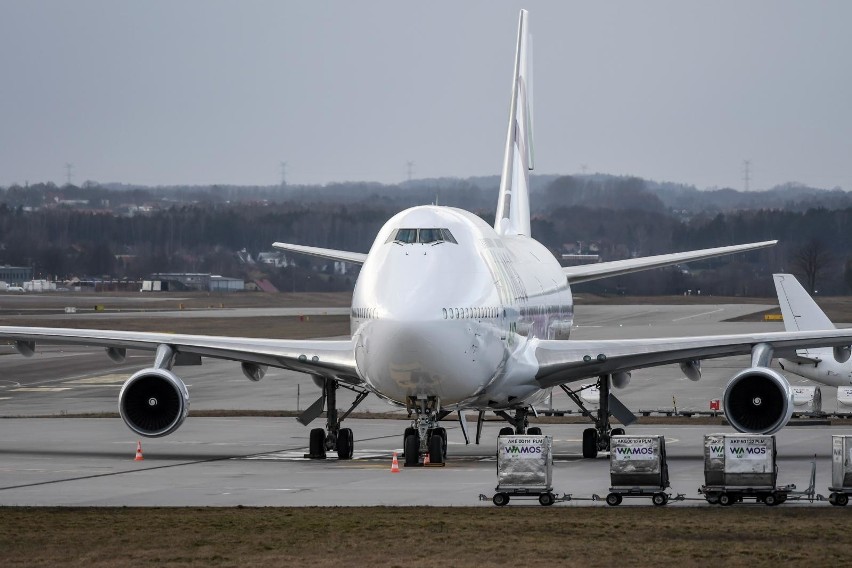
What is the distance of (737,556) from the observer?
674 inches

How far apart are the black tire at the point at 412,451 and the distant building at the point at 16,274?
132025mm

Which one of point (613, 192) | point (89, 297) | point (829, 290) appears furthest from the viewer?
point (613, 192)

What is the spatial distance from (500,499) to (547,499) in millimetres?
676

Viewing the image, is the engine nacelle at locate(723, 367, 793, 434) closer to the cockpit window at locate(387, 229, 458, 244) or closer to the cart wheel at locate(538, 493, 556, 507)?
the cockpit window at locate(387, 229, 458, 244)

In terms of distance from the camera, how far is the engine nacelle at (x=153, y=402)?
101ft

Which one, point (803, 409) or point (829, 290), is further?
point (829, 290)

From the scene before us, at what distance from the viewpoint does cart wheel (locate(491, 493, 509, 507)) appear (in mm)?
22141

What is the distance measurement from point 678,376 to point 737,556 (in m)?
43.9

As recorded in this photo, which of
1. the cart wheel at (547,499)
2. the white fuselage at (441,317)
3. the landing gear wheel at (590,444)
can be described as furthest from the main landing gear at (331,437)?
the cart wheel at (547,499)

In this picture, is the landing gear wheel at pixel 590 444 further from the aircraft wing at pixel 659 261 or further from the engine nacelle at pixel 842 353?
the aircraft wing at pixel 659 261

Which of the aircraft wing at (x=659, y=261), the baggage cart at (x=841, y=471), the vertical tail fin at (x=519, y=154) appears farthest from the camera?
the vertical tail fin at (x=519, y=154)

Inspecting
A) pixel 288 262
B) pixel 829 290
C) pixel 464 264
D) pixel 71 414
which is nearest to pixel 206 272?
pixel 288 262

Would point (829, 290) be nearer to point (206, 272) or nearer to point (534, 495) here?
point (206, 272)

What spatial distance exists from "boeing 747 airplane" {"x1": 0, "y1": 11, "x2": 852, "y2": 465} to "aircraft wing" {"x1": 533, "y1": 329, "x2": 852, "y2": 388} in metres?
0.03
